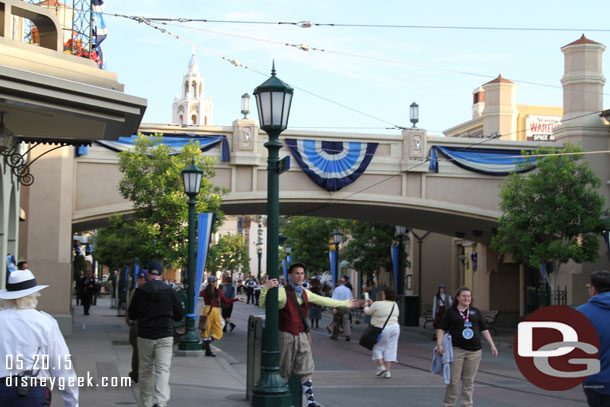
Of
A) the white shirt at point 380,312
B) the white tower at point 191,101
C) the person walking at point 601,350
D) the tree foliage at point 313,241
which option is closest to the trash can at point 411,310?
the white shirt at point 380,312

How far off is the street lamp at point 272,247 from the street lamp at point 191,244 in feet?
24.6

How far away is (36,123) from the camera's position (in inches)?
488

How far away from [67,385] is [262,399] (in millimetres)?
4959

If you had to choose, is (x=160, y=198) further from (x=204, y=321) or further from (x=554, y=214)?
(x=554, y=214)

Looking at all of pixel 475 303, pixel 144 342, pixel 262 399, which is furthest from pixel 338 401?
pixel 475 303

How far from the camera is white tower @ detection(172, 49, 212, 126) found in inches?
6161

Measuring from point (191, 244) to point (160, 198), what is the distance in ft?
19.5

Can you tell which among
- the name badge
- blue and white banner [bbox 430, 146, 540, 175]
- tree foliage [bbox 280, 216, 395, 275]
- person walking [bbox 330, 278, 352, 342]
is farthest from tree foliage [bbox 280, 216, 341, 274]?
the name badge

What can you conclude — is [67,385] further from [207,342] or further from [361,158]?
[361,158]

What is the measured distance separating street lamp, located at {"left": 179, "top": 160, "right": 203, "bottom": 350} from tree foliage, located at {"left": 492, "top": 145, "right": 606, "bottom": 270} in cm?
1180

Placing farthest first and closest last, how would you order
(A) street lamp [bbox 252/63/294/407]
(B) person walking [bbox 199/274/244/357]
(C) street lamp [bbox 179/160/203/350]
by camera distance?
(B) person walking [bbox 199/274/244/357] → (C) street lamp [bbox 179/160/203/350] → (A) street lamp [bbox 252/63/294/407]

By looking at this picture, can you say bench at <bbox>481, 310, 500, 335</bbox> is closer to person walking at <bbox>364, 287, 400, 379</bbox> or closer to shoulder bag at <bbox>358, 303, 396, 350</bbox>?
person walking at <bbox>364, 287, 400, 379</bbox>

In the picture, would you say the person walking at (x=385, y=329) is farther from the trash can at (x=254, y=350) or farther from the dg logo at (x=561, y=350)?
the dg logo at (x=561, y=350)

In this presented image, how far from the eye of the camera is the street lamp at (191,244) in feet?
61.9
